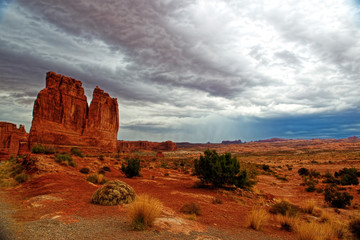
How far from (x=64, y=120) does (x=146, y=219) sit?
55132 mm

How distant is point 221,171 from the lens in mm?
15867

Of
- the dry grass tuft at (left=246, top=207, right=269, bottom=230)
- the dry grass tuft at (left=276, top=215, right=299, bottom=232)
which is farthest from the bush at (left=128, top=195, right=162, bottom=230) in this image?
the dry grass tuft at (left=276, top=215, right=299, bottom=232)

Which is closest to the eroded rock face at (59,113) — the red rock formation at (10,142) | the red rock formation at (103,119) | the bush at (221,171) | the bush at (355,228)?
the red rock formation at (103,119)

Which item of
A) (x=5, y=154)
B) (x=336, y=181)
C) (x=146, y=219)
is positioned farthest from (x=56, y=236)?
(x=5, y=154)

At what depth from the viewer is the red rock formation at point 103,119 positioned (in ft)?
196

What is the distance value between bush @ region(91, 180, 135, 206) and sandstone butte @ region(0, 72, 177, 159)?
42.1 meters

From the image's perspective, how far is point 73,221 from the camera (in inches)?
258

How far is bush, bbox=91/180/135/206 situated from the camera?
916 cm

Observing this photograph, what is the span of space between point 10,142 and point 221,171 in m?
47.5

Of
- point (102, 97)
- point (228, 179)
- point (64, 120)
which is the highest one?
point (102, 97)

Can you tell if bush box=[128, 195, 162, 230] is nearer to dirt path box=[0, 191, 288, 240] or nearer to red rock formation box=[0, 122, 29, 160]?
dirt path box=[0, 191, 288, 240]

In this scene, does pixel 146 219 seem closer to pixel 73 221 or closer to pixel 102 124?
pixel 73 221

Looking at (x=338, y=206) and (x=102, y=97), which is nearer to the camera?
(x=338, y=206)

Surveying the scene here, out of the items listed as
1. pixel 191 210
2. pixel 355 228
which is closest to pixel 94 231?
pixel 191 210
